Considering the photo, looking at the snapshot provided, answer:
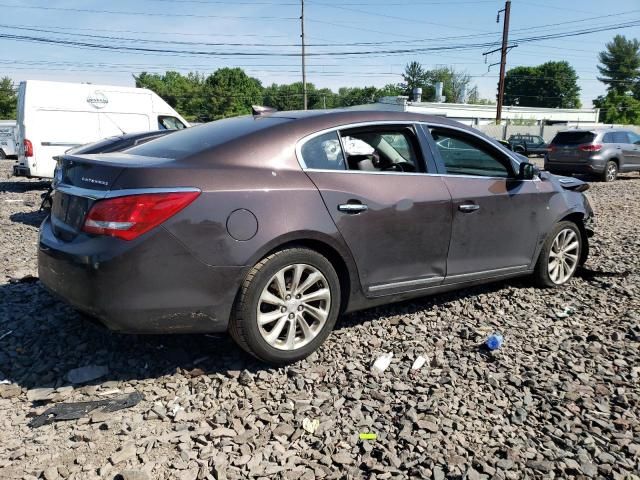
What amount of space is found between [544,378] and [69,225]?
9.95 feet

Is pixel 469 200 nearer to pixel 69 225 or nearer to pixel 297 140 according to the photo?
pixel 297 140

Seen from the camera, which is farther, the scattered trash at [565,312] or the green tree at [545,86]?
the green tree at [545,86]

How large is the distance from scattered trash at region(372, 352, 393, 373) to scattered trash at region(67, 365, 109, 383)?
171 cm

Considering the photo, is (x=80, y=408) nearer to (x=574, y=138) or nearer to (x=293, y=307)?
(x=293, y=307)

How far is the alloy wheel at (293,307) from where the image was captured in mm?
3171

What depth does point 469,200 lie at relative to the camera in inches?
158

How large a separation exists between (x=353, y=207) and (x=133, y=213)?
1.36 meters

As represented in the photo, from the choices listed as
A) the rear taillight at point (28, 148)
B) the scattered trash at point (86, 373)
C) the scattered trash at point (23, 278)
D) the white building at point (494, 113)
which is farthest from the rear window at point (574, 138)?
the white building at point (494, 113)

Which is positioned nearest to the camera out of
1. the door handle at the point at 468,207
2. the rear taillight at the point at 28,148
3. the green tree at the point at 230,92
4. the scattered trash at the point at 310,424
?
the scattered trash at the point at 310,424

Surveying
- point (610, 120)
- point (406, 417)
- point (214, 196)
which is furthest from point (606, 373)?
point (610, 120)

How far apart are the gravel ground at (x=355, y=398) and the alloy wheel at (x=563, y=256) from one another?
47 cm

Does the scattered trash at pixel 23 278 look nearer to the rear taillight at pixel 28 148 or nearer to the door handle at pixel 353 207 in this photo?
the door handle at pixel 353 207

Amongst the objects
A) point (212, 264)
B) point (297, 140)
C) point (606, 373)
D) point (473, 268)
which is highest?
point (297, 140)

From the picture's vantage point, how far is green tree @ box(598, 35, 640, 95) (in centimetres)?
9544
